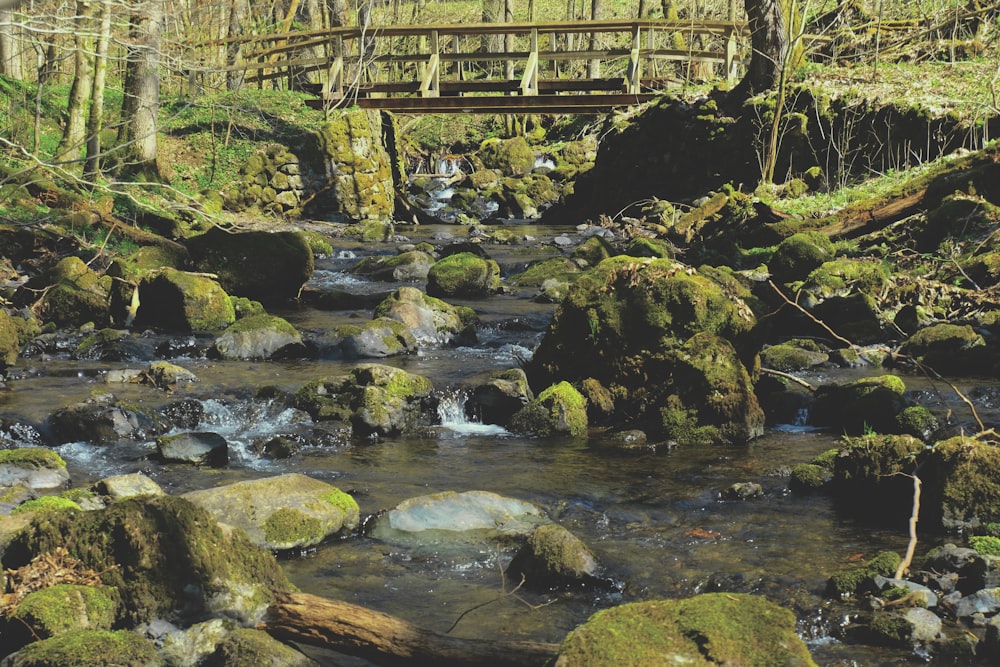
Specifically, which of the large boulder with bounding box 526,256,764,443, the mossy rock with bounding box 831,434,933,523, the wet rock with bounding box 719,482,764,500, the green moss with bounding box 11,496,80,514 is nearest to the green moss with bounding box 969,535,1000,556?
the mossy rock with bounding box 831,434,933,523

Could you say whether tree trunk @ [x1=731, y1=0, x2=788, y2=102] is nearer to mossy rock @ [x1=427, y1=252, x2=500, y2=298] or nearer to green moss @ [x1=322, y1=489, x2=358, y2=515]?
mossy rock @ [x1=427, y1=252, x2=500, y2=298]

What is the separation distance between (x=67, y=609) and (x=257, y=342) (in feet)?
22.5

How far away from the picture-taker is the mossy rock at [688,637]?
343 cm

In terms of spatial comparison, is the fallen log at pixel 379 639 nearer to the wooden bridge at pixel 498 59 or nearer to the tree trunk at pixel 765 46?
the tree trunk at pixel 765 46

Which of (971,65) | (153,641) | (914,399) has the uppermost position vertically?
(971,65)

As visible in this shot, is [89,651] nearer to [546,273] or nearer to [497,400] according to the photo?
[497,400]

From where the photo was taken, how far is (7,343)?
32.3 ft

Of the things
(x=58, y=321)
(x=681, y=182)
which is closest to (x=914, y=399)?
(x=58, y=321)

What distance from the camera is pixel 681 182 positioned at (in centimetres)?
2091

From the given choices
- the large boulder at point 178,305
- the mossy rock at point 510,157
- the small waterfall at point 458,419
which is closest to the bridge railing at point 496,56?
the mossy rock at point 510,157

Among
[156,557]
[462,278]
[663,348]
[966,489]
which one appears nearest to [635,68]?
[462,278]

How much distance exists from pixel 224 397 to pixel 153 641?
4882 millimetres

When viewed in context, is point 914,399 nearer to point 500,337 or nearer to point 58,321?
point 500,337

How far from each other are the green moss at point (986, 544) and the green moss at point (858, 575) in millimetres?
437
